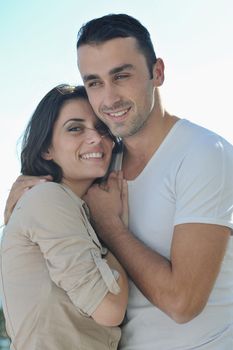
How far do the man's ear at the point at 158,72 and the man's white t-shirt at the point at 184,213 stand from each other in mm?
347

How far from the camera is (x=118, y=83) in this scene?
7.54 ft

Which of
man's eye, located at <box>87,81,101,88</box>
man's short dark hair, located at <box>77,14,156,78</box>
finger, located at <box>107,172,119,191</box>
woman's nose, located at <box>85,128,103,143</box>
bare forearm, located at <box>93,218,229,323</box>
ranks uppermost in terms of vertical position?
man's short dark hair, located at <box>77,14,156,78</box>

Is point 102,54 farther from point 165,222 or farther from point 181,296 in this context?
point 181,296

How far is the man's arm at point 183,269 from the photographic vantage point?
6.15ft

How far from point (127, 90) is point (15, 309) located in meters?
1.05

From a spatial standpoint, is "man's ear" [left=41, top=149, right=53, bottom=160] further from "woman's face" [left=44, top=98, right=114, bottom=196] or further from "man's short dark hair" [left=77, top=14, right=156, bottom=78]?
"man's short dark hair" [left=77, top=14, right=156, bottom=78]

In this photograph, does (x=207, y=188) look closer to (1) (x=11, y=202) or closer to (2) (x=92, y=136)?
(2) (x=92, y=136)

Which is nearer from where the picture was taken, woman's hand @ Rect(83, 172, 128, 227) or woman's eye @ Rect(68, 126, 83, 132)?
woman's hand @ Rect(83, 172, 128, 227)

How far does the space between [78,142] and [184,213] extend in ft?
2.26

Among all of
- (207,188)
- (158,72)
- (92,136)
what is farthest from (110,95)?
A: (207,188)

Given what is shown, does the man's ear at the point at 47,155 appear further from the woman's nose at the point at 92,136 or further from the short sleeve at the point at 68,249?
the short sleeve at the point at 68,249

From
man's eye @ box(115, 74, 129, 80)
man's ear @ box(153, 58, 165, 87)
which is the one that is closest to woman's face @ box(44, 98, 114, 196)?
man's eye @ box(115, 74, 129, 80)

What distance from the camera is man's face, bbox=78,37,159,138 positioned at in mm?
2275

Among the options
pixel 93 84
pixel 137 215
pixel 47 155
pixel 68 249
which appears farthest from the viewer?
pixel 47 155
